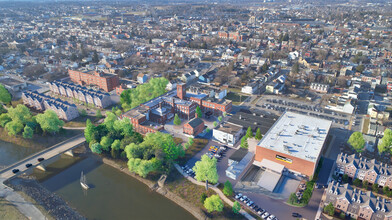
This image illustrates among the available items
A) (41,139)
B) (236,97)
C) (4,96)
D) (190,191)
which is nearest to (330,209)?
(190,191)

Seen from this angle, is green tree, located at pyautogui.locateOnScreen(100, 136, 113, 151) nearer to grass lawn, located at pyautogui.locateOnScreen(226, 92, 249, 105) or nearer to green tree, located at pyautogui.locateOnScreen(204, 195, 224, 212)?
green tree, located at pyautogui.locateOnScreen(204, 195, 224, 212)

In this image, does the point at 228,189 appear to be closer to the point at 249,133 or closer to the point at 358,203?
the point at 249,133

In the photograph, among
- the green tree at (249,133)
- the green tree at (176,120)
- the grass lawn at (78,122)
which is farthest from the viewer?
the grass lawn at (78,122)

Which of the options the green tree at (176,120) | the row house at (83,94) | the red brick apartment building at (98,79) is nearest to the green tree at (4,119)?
the row house at (83,94)

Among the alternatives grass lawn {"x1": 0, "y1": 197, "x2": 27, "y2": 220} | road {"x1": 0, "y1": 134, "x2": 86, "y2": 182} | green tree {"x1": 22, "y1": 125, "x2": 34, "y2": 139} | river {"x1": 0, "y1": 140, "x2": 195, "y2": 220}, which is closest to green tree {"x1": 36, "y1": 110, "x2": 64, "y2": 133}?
green tree {"x1": 22, "y1": 125, "x2": 34, "y2": 139}

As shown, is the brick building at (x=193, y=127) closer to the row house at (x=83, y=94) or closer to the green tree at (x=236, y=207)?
the green tree at (x=236, y=207)

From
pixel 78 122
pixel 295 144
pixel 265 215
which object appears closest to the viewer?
pixel 265 215

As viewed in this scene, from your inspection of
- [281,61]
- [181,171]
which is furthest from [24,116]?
[281,61]
